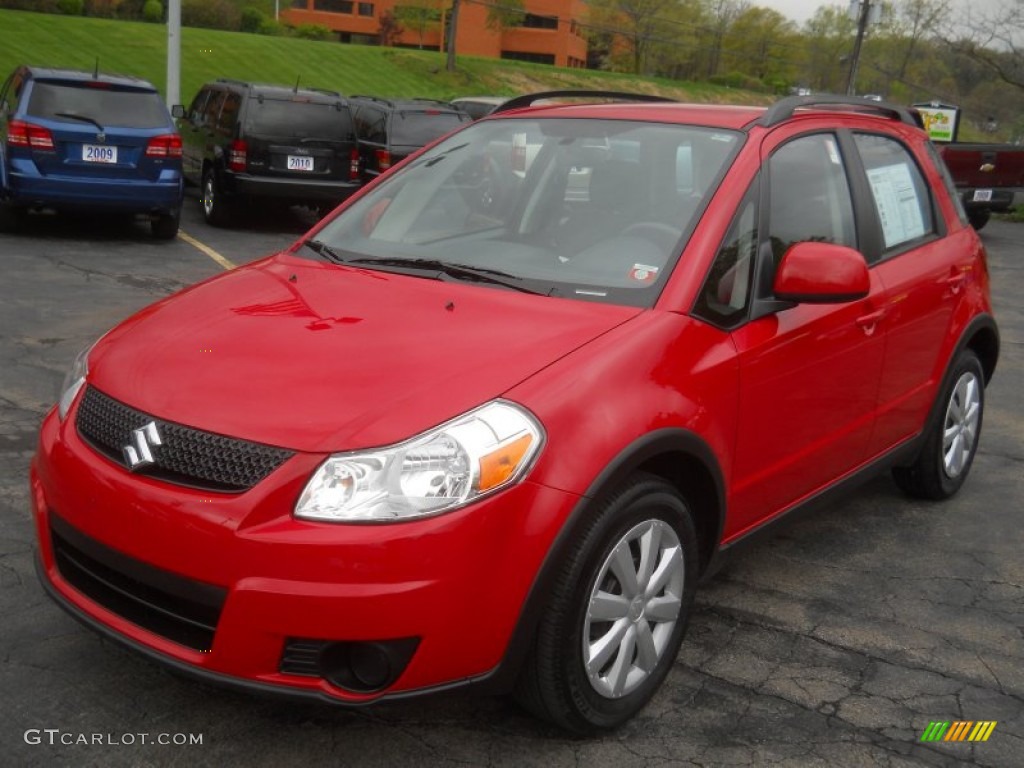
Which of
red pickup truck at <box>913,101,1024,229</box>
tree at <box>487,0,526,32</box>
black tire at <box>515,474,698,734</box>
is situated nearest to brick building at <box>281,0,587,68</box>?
tree at <box>487,0,526,32</box>

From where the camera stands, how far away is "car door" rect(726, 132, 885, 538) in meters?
3.70

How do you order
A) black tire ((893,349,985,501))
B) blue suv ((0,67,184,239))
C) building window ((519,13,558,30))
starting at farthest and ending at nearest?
building window ((519,13,558,30)) < blue suv ((0,67,184,239)) < black tire ((893,349,985,501))

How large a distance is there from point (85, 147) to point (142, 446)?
971 cm

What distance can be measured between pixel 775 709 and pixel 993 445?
3.77m

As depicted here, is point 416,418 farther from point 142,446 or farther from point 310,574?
point 142,446

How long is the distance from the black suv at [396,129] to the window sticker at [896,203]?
1092 cm

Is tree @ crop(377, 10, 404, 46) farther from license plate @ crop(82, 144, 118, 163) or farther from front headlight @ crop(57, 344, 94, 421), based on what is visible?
front headlight @ crop(57, 344, 94, 421)

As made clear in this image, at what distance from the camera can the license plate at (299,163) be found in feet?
46.5

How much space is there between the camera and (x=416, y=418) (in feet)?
9.26

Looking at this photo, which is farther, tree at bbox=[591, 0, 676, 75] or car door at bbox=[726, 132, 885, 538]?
tree at bbox=[591, 0, 676, 75]

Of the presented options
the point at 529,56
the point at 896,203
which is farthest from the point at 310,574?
the point at 529,56

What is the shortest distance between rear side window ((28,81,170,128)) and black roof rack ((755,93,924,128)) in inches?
348

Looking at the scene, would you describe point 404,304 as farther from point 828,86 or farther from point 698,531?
point 828,86

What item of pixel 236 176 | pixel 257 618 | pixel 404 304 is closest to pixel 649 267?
pixel 404 304
